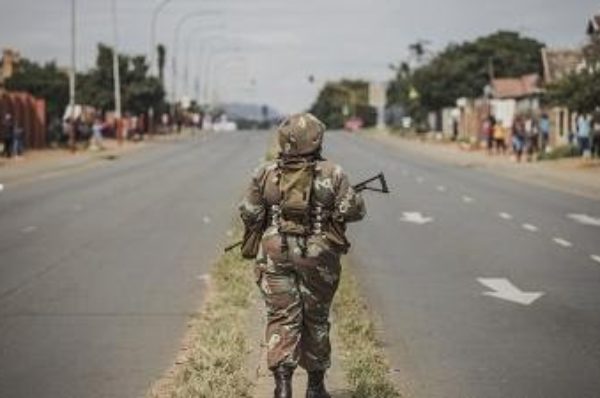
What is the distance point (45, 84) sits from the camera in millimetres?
80125

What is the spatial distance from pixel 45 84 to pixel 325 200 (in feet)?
249

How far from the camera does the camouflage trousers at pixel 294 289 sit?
6.54 metres

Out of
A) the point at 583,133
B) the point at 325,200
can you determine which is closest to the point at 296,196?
the point at 325,200

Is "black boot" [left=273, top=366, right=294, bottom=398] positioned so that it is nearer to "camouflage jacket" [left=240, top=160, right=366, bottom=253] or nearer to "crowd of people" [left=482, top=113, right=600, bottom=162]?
Result: "camouflage jacket" [left=240, top=160, right=366, bottom=253]

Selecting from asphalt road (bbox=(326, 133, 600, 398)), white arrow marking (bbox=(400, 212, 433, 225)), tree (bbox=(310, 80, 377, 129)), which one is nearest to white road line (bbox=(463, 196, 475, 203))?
asphalt road (bbox=(326, 133, 600, 398))

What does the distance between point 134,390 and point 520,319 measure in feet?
14.2

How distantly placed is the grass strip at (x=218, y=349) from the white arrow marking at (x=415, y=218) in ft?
29.5

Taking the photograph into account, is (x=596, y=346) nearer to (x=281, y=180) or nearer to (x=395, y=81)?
(x=281, y=180)

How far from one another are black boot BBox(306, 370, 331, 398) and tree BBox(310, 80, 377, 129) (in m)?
160

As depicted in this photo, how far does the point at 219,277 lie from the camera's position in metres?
13.1

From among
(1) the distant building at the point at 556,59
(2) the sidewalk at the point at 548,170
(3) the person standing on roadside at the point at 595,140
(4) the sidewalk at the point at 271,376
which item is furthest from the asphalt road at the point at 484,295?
(1) the distant building at the point at 556,59

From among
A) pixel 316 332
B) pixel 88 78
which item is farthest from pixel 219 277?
pixel 88 78

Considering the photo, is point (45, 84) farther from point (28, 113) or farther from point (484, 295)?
point (484, 295)

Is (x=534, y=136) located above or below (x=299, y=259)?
below
